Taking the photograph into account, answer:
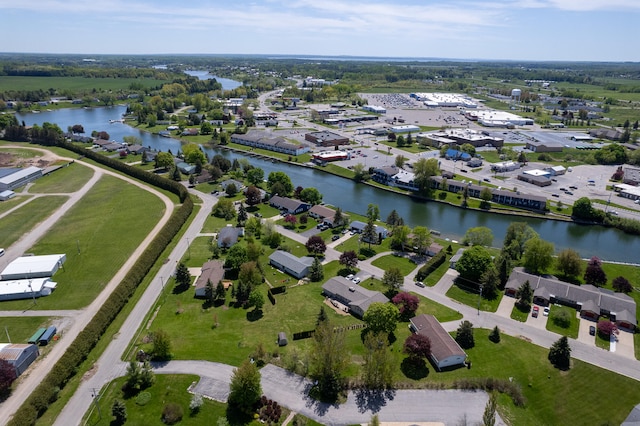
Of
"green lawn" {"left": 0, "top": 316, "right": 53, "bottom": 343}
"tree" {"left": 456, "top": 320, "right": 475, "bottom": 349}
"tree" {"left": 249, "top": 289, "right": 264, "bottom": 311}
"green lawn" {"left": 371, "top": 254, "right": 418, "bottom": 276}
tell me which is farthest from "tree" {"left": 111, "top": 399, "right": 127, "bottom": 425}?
"green lawn" {"left": 371, "top": 254, "right": 418, "bottom": 276}

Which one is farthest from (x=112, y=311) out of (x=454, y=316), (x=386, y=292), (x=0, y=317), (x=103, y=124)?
(x=103, y=124)

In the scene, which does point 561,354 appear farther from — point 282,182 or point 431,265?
point 282,182

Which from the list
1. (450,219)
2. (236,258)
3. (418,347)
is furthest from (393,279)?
(450,219)

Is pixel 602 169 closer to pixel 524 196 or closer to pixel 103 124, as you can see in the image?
pixel 524 196

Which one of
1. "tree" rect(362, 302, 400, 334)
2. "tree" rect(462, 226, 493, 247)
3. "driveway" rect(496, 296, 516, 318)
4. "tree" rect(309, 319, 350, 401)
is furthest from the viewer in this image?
"tree" rect(462, 226, 493, 247)

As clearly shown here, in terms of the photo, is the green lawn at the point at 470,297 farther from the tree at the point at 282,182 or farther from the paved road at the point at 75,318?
the paved road at the point at 75,318

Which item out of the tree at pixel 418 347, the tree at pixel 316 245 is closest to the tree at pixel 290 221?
the tree at pixel 316 245

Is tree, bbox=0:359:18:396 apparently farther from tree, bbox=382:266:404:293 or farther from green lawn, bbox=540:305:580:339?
green lawn, bbox=540:305:580:339
